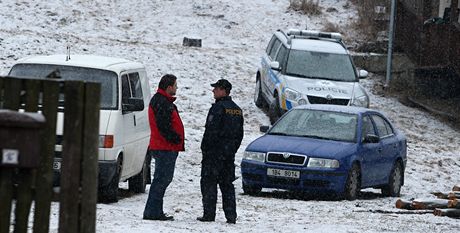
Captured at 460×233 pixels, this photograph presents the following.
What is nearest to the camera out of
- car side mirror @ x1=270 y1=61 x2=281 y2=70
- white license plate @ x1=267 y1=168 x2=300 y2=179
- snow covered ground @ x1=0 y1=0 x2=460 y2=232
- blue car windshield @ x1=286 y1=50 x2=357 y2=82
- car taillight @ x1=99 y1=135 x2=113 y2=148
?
snow covered ground @ x1=0 y1=0 x2=460 y2=232

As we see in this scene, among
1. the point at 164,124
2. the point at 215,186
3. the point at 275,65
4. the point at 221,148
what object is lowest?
the point at 215,186

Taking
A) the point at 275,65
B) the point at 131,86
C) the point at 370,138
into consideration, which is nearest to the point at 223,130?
the point at 131,86

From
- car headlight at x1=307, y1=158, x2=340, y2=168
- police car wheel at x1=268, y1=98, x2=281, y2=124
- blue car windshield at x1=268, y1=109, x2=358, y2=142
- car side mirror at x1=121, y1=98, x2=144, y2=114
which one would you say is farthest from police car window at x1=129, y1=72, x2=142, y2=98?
police car wheel at x1=268, y1=98, x2=281, y2=124

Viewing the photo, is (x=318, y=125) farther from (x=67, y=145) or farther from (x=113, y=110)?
(x=67, y=145)

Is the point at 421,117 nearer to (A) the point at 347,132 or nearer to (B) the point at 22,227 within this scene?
(A) the point at 347,132

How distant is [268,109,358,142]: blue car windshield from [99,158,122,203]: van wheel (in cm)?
396

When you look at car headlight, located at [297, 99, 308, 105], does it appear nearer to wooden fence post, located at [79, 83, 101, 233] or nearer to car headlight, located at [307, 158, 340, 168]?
car headlight, located at [307, 158, 340, 168]

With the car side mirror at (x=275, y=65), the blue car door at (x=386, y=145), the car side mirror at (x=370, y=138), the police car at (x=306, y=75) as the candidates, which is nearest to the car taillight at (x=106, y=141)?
the car side mirror at (x=370, y=138)

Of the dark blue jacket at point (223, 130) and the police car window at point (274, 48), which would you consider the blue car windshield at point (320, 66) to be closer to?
the police car window at point (274, 48)

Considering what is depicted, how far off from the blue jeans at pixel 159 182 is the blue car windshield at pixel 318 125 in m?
5.27

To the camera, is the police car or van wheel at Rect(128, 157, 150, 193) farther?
the police car

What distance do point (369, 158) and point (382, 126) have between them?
1.48 m

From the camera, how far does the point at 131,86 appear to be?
1638 cm

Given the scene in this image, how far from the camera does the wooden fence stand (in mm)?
7473
